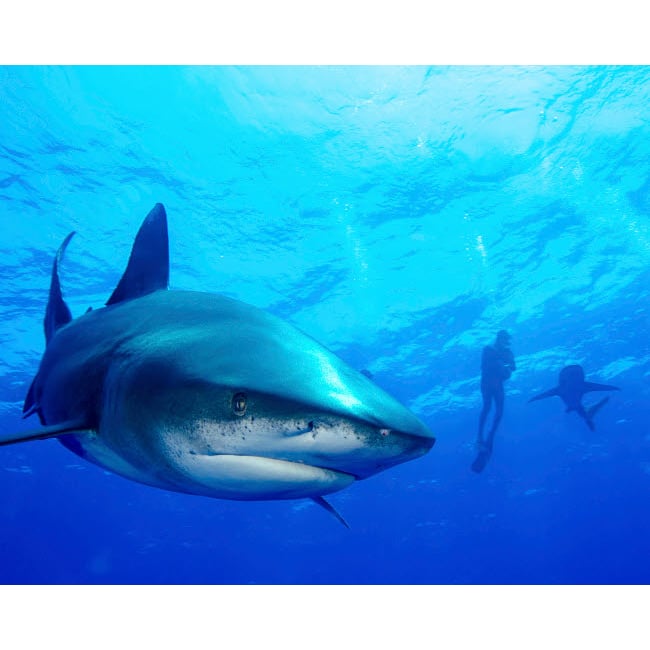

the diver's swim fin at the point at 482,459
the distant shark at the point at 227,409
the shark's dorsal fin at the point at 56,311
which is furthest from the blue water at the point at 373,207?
the distant shark at the point at 227,409

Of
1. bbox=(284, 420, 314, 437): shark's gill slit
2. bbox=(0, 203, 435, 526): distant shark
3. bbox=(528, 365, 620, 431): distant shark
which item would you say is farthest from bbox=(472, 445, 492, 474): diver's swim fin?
bbox=(284, 420, 314, 437): shark's gill slit

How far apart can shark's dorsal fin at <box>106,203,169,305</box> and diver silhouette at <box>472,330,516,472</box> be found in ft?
46.4

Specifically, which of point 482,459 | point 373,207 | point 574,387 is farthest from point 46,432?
point 574,387

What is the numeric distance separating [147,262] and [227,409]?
2.09m

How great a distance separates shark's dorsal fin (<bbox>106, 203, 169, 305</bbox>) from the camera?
10.8ft

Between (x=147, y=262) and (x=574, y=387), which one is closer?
(x=147, y=262)

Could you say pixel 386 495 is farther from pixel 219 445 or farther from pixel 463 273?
pixel 219 445

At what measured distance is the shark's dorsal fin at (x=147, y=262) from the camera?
3291 mm

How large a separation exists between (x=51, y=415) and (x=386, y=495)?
138 feet

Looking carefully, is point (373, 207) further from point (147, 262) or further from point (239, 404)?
point (239, 404)

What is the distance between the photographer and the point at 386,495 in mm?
41562

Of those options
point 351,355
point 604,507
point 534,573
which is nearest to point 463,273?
point 351,355

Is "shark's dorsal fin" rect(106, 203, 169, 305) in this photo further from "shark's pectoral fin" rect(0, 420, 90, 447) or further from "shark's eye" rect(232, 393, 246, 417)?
"shark's eye" rect(232, 393, 246, 417)

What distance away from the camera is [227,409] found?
1.61 meters
